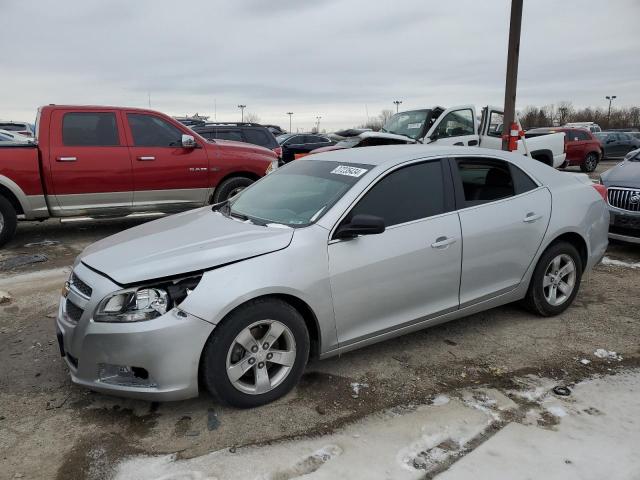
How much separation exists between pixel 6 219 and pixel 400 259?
5.81m

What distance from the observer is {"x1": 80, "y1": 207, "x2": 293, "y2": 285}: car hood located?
2963 mm

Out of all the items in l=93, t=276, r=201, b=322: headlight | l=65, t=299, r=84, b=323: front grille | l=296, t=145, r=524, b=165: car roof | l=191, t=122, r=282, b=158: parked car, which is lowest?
l=65, t=299, r=84, b=323: front grille

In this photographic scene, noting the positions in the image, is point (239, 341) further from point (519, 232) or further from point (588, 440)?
point (519, 232)

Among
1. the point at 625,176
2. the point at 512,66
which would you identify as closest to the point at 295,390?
the point at 625,176

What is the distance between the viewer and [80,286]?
3.17 meters

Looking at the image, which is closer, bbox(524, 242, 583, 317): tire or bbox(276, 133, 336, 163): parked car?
bbox(524, 242, 583, 317): tire

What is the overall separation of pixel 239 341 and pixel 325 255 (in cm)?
74

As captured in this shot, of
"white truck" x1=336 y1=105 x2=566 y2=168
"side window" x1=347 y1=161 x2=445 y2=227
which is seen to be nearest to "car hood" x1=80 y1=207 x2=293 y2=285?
"side window" x1=347 y1=161 x2=445 y2=227

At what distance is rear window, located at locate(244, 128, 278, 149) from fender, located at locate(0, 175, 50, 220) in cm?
611

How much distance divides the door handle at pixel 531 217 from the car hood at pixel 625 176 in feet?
11.1

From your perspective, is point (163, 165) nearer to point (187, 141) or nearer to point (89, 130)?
point (187, 141)

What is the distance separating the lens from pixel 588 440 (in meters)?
2.85

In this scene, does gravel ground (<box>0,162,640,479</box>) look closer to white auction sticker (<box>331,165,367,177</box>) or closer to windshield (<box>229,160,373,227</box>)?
windshield (<box>229,160,373,227</box>)

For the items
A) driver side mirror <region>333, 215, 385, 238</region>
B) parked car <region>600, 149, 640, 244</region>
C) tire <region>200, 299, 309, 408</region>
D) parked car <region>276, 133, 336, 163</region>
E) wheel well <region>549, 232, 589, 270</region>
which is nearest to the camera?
tire <region>200, 299, 309, 408</region>
